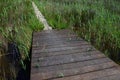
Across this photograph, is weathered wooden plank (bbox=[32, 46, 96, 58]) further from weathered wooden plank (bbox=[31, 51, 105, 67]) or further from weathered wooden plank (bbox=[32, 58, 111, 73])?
weathered wooden plank (bbox=[32, 58, 111, 73])

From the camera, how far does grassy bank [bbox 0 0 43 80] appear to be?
125 inches

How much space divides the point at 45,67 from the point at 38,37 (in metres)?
1.52

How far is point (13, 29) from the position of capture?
3707 mm

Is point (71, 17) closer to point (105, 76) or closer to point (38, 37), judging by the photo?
point (38, 37)

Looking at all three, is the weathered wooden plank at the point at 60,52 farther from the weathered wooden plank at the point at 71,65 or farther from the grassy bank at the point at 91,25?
the grassy bank at the point at 91,25

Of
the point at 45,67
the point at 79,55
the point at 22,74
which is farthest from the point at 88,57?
the point at 22,74

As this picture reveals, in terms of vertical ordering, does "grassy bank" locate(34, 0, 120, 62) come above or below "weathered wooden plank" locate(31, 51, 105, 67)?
below

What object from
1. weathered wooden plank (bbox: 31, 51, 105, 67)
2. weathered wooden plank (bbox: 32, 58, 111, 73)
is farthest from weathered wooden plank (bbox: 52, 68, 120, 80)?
weathered wooden plank (bbox: 31, 51, 105, 67)

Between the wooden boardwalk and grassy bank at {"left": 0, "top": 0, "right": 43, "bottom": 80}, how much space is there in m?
0.25

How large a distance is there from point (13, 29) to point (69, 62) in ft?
4.83

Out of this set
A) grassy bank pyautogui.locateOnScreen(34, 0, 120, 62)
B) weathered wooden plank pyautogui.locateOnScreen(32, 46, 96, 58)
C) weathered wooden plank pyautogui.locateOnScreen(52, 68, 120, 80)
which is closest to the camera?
weathered wooden plank pyautogui.locateOnScreen(52, 68, 120, 80)

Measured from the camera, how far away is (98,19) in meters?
5.35

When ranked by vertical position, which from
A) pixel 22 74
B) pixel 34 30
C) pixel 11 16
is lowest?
pixel 22 74

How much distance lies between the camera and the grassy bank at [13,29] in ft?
10.4
